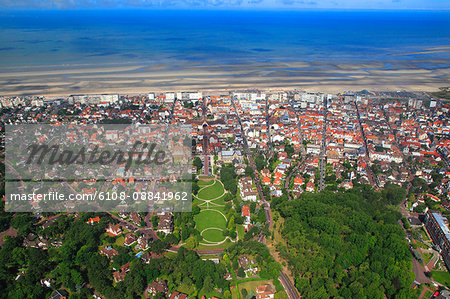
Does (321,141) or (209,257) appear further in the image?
(321,141)

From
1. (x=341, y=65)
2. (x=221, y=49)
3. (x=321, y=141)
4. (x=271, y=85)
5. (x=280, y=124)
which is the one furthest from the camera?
(x=221, y=49)

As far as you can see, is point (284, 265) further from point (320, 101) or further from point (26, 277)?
point (320, 101)

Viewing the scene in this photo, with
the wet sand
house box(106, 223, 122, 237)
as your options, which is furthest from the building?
the wet sand

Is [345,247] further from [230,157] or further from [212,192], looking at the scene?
[230,157]

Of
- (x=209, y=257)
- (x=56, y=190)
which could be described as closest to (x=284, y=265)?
(x=209, y=257)

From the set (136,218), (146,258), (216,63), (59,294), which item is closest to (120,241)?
(136,218)

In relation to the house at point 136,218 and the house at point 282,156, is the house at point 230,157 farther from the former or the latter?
the house at point 136,218

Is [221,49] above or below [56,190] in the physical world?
above

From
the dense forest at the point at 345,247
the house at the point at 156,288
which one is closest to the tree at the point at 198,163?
the dense forest at the point at 345,247
